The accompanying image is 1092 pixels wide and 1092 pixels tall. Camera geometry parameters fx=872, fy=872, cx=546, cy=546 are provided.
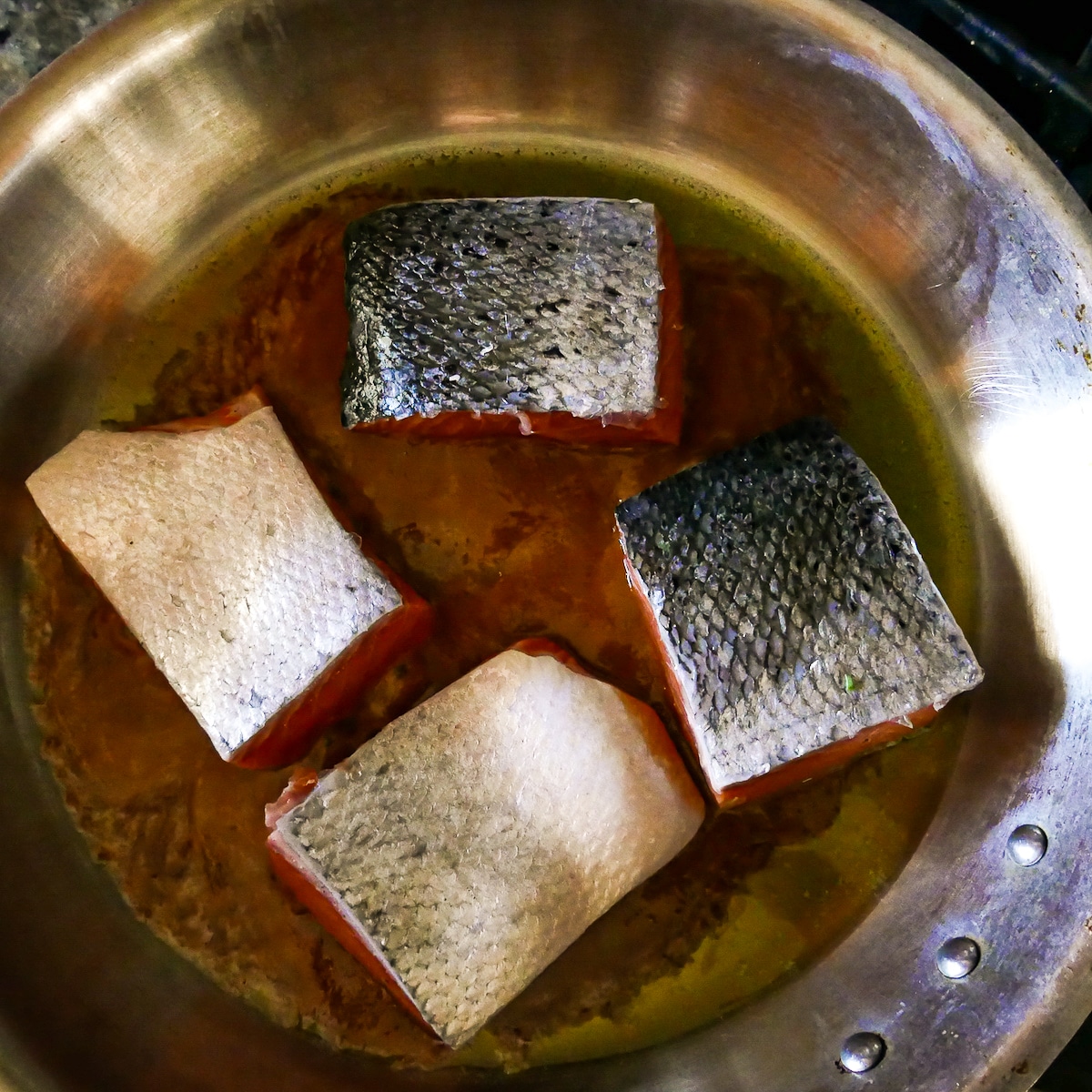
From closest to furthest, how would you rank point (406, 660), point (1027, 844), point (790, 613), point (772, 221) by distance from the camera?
point (790, 613)
point (1027, 844)
point (406, 660)
point (772, 221)

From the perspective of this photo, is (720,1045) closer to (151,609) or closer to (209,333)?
(151,609)

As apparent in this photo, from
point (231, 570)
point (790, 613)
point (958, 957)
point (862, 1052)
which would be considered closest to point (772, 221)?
point (790, 613)

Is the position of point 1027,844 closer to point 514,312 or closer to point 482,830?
point 482,830

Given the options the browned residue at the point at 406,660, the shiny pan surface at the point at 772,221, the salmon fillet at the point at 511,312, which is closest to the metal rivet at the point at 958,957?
the shiny pan surface at the point at 772,221

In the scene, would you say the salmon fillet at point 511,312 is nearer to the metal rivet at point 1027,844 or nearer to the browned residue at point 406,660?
the browned residue at point 406,660

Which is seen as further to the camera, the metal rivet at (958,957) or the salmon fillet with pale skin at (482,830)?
the metal rivet at (958,957)

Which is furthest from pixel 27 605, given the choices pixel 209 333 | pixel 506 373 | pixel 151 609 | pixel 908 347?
pixel 908 347
